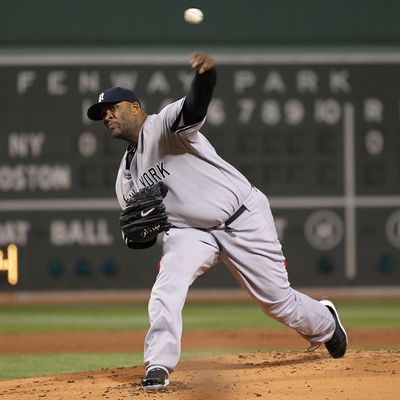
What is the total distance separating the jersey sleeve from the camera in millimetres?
4109

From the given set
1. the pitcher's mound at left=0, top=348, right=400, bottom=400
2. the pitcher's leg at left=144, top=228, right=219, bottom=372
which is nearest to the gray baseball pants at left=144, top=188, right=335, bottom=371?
the pitcher's leg at left=144, top=228, right=219, bottom=372

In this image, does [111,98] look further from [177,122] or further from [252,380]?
[252,380]

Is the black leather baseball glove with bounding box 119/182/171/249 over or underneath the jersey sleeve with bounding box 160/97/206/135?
underneath

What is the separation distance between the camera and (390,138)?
33.8ft

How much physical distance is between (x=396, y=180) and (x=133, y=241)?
642 cm

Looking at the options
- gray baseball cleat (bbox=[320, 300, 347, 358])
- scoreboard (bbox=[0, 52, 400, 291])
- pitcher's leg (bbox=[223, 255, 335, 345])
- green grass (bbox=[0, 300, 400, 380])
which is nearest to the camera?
pitcher's leg (bbox=[223, 255, 335, 345])

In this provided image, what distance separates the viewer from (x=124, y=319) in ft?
30.2

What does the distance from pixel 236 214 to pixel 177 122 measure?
1.80 feet

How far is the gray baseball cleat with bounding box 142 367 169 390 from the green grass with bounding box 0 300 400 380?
2.08 metres

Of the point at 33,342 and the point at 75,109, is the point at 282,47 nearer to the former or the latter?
the point at 75,109

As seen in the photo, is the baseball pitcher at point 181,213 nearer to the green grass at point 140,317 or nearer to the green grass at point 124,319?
the green grass at point 124,319

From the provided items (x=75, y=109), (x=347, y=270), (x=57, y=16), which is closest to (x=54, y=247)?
(x=75, y=109)

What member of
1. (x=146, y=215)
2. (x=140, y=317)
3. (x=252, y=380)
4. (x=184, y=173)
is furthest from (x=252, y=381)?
(x=140, y=317)

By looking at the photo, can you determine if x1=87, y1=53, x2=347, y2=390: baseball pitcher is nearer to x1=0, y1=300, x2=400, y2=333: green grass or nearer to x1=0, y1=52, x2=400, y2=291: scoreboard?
x1=0, y1=300, x2=400, y2=333: green grass
